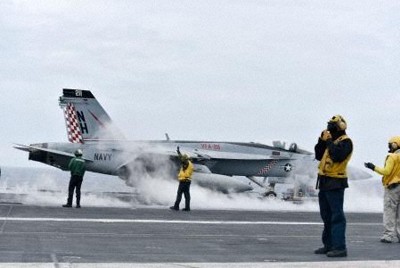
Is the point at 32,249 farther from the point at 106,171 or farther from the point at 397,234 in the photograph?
the point at 106,171

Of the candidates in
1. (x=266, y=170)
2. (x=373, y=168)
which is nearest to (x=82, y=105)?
(x=266, y=170)

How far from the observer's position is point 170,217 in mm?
17562

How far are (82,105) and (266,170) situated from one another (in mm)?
9472

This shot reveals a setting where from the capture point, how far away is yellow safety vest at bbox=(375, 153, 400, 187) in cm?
1219

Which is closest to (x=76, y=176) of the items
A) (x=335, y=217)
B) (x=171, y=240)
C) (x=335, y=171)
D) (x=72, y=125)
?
(x=171, y=240)

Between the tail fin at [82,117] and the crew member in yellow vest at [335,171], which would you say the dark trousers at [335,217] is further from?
the tail fin at [82,117]

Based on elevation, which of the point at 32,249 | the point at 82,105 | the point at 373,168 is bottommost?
the point at 32,249

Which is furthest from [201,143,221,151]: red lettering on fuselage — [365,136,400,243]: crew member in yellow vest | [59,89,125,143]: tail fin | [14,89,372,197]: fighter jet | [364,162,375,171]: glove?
[364,162,375,171]: glove

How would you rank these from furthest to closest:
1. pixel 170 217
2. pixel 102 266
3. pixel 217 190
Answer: pixel 217 190, pixel 170 217, pixel 102 266

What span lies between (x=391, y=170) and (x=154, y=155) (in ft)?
66.6

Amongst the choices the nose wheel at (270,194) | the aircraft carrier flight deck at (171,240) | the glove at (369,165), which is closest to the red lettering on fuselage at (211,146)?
the nose wheel at (270,194)

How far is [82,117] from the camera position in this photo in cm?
3241

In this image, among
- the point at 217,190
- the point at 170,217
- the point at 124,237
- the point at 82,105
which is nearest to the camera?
the point at 124,237

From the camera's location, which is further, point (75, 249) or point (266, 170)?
point (266, 170)
